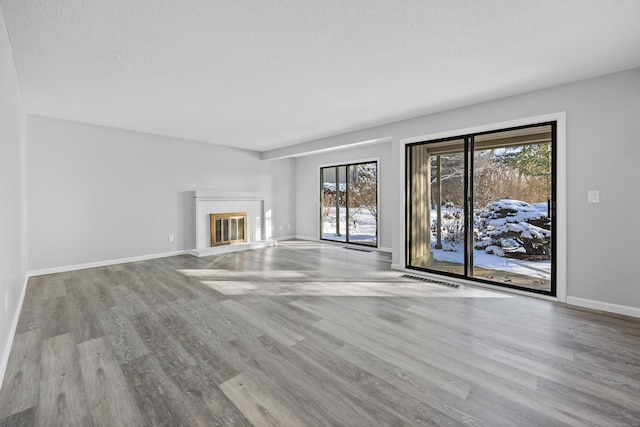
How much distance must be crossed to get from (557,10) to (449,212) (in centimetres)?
262

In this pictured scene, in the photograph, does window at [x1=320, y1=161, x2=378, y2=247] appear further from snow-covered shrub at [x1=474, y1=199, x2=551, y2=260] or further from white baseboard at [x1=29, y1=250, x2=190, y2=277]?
white baseboard at [x1=29, y1=250, x2=190, y2=277]

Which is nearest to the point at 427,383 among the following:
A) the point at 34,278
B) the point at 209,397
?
the point at 209,397

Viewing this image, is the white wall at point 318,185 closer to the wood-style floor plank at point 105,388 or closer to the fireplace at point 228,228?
the fireplace at point 228,228

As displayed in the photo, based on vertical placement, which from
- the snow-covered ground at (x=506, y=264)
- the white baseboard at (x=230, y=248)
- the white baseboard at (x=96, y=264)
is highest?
the snow-covered ground at (x=506, y=264)

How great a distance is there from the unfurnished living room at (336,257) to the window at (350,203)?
1375 mm

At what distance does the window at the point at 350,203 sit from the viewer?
6.64m

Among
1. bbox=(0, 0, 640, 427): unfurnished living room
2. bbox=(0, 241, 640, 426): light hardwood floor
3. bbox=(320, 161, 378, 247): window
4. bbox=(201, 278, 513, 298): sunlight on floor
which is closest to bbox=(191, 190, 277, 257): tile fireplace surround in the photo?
bbox=(0, 0, 640, 427): unfurnished living room

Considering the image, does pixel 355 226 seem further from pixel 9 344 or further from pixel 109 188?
pixel 9 344

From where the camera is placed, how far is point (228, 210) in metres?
6.42

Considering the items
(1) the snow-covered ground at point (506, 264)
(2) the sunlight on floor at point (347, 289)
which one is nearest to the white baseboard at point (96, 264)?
(2) the sunlight on floor at point (347, 289)

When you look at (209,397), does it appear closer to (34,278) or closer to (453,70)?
(453,70)

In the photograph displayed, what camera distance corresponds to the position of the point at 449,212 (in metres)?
4.13

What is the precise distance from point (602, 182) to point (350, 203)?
469 centimetres

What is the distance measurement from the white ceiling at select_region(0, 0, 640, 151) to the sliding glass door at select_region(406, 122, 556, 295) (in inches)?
26.2
